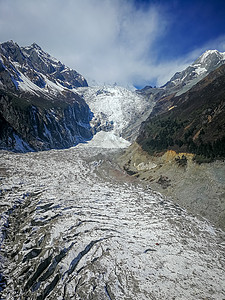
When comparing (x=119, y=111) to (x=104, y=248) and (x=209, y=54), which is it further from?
(x=104, y=248)

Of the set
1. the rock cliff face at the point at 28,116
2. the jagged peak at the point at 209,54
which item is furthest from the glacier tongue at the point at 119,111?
the jagged peak at the point at 209,54

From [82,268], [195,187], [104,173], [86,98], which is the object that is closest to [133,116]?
[86,98]

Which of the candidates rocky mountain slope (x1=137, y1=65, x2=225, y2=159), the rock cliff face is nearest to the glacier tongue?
the rock cliff face

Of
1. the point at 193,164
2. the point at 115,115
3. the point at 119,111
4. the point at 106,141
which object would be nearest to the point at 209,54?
the point at 119,111

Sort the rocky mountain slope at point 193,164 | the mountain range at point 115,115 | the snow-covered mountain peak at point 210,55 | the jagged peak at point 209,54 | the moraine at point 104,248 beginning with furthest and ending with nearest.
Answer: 1. the jagged peak at point 209,54
2. the snow-covered mountain peak at point 210,55
3. the mountain range at point 115,115
4. the rocky mountain slope at point 193,164
5. the moraine at point 104,248

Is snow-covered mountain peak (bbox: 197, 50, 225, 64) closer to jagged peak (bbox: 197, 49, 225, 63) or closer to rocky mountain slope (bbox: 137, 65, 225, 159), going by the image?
jagged peak (bbox: 197, 49, 225, 63)

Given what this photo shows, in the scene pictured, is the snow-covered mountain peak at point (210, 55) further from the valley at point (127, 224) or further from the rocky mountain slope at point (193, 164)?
the rocky mountain slope at point (193, 164)

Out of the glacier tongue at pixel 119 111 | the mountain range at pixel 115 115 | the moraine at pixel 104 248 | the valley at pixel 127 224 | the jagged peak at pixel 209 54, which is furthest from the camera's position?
the jagged peak at pixel 209 54

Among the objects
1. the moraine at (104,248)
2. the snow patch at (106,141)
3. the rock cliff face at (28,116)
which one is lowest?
the moraine at (104,248)
